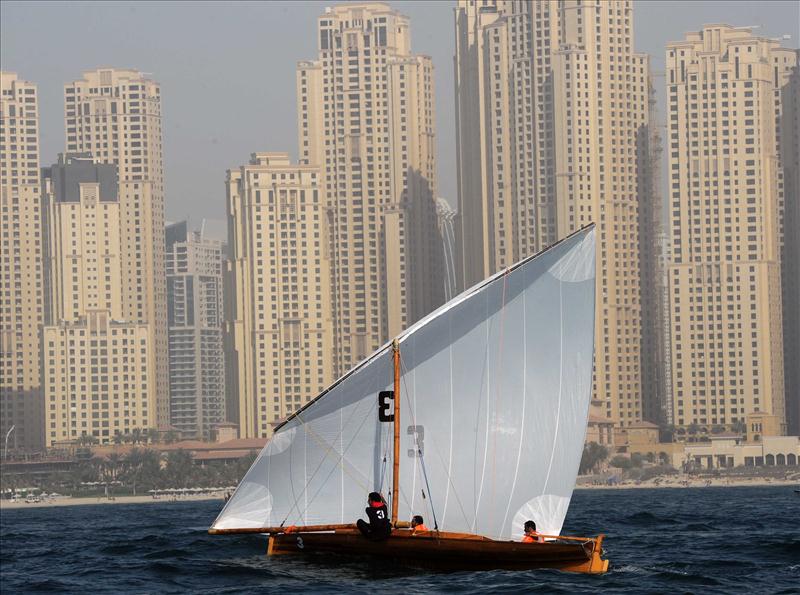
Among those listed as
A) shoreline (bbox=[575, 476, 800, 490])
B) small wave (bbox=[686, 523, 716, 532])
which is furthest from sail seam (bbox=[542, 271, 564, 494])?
shoreline (bbox=[575, 476, 800, 490])

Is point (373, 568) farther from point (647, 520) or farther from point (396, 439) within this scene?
point (647, 520)

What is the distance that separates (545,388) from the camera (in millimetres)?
40031

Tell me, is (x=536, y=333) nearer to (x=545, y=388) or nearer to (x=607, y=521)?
(x=545, y=388)

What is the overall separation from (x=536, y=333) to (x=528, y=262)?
1.79 metres

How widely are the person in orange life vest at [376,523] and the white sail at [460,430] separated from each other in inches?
66.4

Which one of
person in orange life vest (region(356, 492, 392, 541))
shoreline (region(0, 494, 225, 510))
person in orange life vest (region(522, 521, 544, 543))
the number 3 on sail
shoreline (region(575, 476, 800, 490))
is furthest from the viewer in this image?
shoreline (region(0, 494, 225, 510))

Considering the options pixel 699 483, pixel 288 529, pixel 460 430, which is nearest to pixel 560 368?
pixel 460 430

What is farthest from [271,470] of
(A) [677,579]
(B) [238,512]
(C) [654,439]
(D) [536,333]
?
(C) [654,439]

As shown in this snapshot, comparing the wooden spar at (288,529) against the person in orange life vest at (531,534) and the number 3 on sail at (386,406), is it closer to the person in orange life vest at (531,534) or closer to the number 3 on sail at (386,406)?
the number 3 on sail at (386,406)

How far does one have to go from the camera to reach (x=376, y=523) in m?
37.8

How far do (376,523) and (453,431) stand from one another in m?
3.35

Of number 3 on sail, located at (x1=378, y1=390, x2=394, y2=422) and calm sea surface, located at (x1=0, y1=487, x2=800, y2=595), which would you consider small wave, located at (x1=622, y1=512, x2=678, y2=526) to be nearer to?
calm sea surface, located at (x1=0, y1=487, x2=800, y2=595)

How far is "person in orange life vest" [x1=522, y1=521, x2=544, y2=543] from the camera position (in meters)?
38.4

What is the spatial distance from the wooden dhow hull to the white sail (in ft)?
3.75
